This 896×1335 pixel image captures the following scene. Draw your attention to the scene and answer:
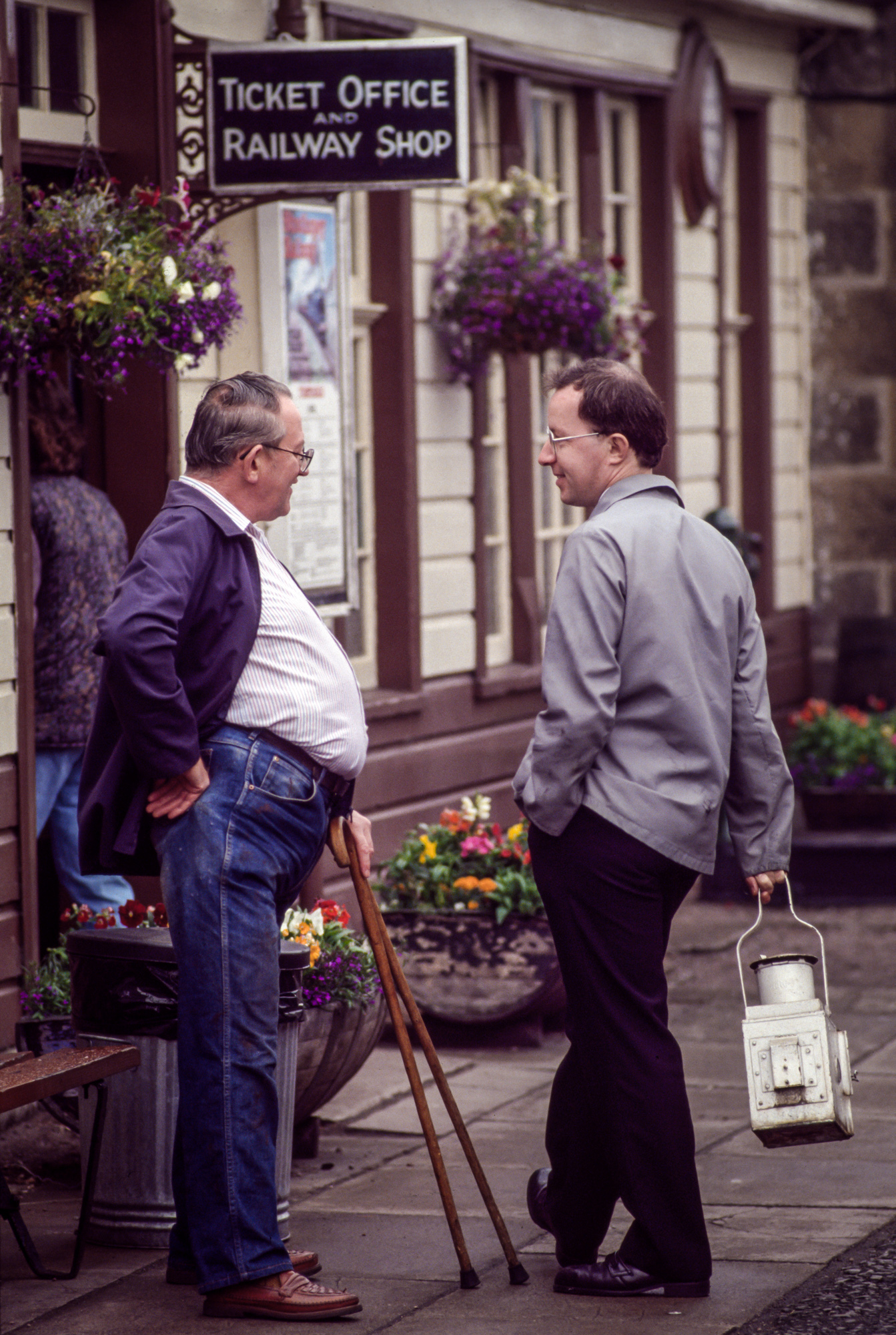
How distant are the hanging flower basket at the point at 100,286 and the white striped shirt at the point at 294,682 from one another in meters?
1.20

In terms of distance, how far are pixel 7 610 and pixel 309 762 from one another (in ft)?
5.91

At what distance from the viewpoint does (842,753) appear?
10672 mm

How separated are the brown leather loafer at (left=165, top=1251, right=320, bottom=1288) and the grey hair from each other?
1720 mm

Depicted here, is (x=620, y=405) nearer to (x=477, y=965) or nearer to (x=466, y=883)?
(x=466, y=883)

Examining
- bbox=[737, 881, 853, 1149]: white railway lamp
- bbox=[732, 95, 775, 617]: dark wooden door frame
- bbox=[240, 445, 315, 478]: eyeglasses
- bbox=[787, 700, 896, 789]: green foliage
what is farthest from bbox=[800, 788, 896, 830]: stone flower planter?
bbox=[240, 445, 315, 478]: eyeglasses

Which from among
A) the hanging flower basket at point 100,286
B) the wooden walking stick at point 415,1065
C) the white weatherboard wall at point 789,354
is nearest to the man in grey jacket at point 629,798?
the wooden walking stick at point 415,1065

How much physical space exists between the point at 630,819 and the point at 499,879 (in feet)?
8.69

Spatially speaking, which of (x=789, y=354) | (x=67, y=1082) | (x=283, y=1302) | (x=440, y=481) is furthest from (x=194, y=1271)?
(x=789, y=354)

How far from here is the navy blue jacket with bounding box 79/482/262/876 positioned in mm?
4414

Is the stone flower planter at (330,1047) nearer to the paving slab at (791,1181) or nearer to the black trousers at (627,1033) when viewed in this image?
the paving slab at (791,1181)

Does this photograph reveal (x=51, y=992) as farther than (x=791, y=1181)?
Yes

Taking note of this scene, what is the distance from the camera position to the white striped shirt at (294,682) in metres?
4.61

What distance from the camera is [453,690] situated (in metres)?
8.85

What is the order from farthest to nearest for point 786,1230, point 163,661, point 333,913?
1. point 333,913
2. point 786,1230
3. point 163,661
